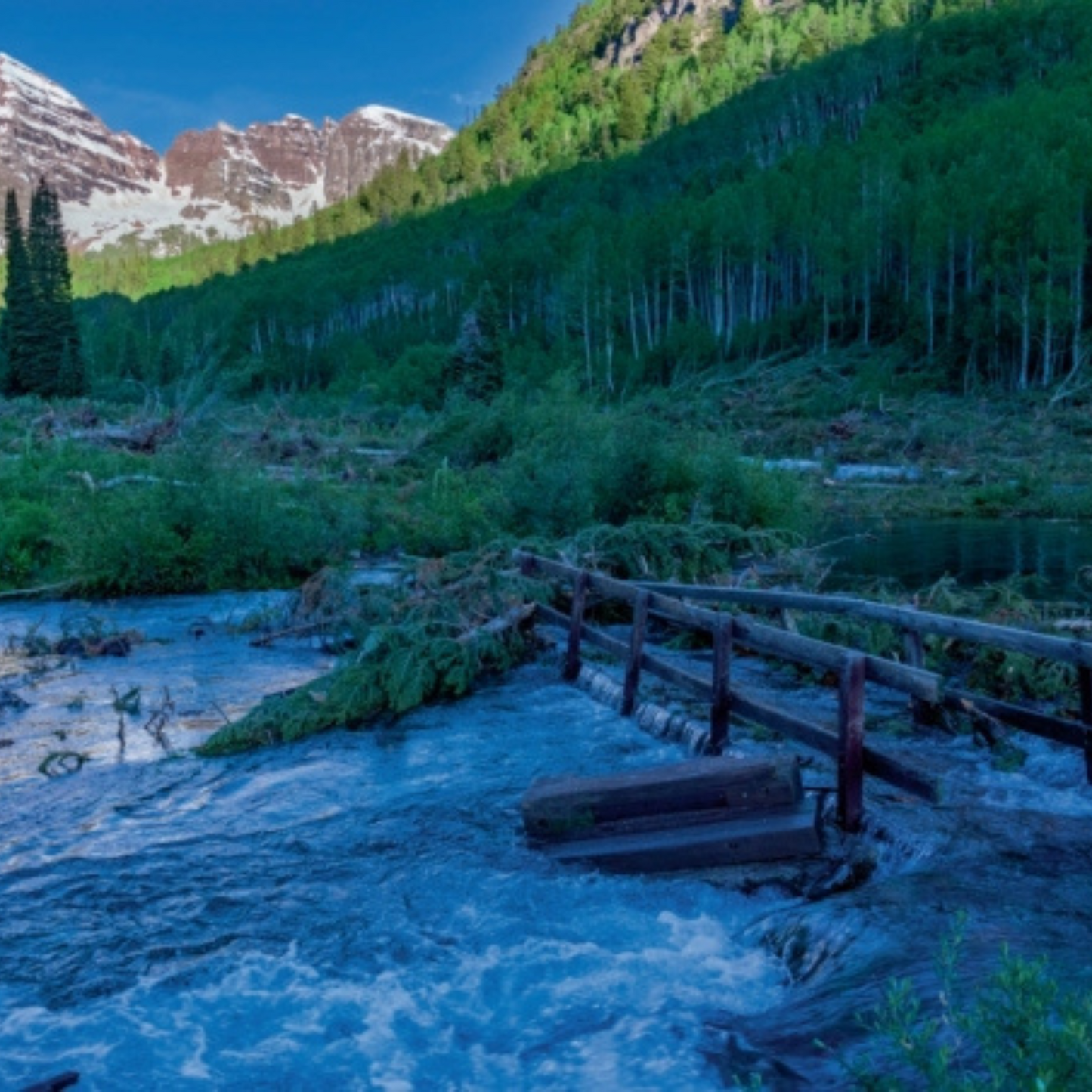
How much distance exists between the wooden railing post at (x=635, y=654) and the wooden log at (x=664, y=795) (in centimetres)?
316

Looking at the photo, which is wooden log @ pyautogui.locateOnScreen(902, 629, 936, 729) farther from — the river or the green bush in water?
the green bush in water

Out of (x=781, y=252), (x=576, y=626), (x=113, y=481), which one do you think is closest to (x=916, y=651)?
(x=576, y=626)

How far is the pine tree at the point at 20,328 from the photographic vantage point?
68.4 meters

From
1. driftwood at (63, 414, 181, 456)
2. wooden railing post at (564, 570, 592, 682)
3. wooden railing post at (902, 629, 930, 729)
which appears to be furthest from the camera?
driftwood at (63, 414, 181, 456)

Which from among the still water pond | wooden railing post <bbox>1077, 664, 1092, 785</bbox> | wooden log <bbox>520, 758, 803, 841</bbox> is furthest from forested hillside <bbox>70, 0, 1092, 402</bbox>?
wooden railing post <bbox>1077, 664, 1092, 785</bbox>

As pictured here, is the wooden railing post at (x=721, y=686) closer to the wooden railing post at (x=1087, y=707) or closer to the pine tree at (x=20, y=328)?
the wooden railing post at (x=1087, y=707)

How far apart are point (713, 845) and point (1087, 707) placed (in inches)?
114

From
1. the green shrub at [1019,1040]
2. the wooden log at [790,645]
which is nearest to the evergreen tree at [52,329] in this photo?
the wooden log at [790,645]

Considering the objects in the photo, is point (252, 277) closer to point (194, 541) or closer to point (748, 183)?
point (748, 183)

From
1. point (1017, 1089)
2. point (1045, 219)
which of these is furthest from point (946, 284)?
point (1017, 1089)

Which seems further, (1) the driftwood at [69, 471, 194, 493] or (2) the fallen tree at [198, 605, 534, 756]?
(1) the driftwood at [69, 471, 194, 493]

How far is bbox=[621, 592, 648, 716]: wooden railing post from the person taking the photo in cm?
1098

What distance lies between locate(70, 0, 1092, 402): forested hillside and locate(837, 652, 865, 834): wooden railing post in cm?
2159

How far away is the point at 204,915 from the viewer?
23.6 feet
